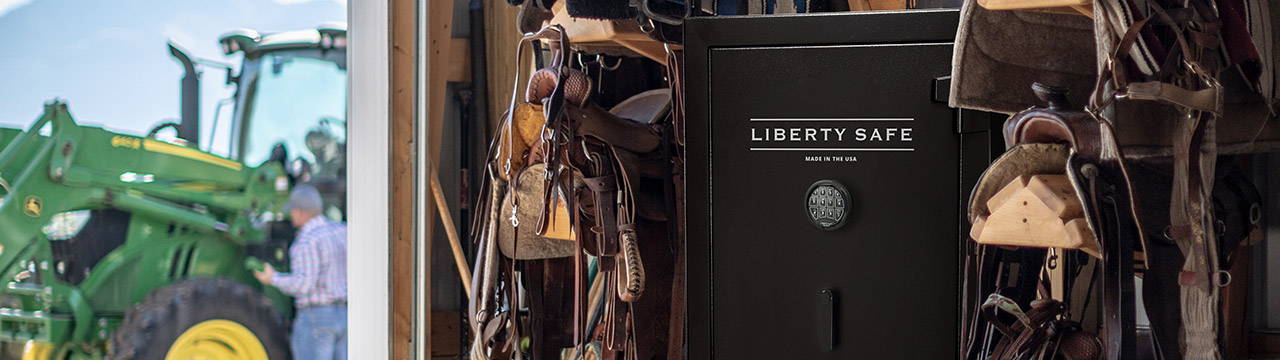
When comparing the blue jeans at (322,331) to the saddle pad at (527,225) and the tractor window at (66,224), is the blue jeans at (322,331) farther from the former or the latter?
the saddle pad at (527,225)

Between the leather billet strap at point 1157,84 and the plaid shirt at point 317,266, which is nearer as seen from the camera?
the leather billet strap at point 1157,84

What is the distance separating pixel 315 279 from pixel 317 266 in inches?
1.5

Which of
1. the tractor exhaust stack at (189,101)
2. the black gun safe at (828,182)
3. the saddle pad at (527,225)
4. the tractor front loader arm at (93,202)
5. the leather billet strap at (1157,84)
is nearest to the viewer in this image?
the leather billet strap at (1157,84)

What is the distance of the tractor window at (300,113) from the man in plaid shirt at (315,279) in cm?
11

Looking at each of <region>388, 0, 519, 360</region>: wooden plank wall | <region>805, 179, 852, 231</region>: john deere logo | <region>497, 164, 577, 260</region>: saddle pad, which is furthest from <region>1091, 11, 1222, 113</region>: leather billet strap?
<region>388, 0, 519, 360</region>: wooden plank wall

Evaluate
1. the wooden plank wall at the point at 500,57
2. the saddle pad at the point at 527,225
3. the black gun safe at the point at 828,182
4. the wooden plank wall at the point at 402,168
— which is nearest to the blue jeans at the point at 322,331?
the wooden plank wall at the point at 402,168

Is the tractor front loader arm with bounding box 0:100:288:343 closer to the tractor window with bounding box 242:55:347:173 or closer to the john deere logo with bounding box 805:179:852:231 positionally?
the tractor window with bounding box 242:55:347:173

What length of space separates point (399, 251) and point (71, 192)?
2.62ft

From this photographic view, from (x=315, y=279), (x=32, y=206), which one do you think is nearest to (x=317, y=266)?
(x=315, y=279)

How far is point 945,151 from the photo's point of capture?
1.85 meters

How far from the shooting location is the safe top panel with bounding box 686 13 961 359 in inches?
73.4

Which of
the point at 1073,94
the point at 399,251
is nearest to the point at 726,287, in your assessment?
the point at 1073,94

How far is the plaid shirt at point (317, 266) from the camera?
3203 millimetres

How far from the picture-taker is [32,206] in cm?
273
